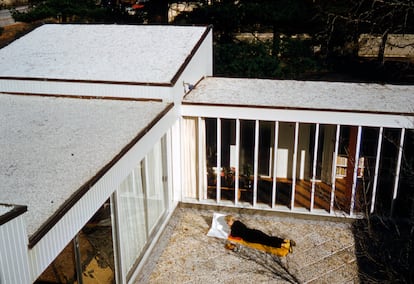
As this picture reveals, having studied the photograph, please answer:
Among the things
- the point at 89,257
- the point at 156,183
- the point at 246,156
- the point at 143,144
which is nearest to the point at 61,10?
the point at 246,156

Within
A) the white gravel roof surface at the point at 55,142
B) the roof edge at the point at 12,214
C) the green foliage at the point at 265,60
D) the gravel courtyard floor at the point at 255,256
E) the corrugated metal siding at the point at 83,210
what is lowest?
the gravel courtyard floor at the point at 255,256

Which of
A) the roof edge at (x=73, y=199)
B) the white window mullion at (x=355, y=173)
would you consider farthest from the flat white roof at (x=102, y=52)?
the white window mullion at (x=355, y=173)

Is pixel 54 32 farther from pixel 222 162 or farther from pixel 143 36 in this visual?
pixel 222 162

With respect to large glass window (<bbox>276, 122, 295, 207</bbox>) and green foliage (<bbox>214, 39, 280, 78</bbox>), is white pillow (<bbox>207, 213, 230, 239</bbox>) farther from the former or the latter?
green foliage (<bbox>214, 39, 280, 78</bbox>)

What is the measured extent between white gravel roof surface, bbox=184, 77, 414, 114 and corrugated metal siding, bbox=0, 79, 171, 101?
1039 millimetres

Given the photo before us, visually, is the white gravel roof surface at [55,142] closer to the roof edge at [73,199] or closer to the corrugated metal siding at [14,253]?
the roof edge at [73,199]

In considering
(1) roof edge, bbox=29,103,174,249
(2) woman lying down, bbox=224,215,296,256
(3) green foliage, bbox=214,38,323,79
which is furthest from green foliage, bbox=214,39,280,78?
(1) roof edge, bbox=29,103,174,249

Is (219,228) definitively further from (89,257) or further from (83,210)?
(83,210)

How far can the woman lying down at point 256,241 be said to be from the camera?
437 inches

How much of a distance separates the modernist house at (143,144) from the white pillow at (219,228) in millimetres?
1054

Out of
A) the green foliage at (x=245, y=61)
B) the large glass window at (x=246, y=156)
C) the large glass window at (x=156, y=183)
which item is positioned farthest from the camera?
the green foliage at (x=245, y=61)

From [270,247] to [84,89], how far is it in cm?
659

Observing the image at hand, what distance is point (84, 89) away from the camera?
41.9 feet

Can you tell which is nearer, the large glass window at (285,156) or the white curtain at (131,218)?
the white curtain at (131,218)
